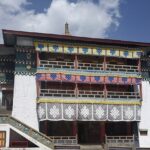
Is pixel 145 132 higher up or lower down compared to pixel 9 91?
lower down

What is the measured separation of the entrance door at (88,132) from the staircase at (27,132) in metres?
5.87

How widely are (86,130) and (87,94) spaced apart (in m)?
3.70

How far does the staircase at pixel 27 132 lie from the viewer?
2662 cm

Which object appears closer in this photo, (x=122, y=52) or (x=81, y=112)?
(x=81, y=112)

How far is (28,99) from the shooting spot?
30016mm

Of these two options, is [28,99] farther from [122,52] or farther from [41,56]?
[122,52]

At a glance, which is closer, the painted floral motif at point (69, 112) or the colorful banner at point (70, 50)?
the painted floral motif at point (69, 112)

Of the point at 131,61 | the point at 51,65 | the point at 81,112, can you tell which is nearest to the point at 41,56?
the point at 51,65

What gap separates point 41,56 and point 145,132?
11597mm

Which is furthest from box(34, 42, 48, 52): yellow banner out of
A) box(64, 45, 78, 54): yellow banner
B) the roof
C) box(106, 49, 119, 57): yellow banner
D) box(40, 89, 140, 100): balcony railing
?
box(106, 49, 119, 57): yellow banner

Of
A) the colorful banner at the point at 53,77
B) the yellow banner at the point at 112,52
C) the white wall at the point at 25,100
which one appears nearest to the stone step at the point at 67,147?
the white wall at the point at 25,100

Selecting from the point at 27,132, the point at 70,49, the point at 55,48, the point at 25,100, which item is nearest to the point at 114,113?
the point at 70,49

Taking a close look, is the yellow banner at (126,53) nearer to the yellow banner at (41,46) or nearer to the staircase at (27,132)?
the yellow banner at (41,46)

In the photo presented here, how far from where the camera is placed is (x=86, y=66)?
3144cm
